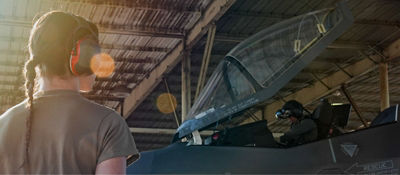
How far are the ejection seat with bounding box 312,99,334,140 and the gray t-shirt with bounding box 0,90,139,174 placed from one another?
5154 mm

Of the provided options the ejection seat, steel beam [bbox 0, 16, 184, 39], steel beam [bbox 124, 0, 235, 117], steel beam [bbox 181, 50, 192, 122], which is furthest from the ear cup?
steel beam [bbox 181, 50, 192, 122]

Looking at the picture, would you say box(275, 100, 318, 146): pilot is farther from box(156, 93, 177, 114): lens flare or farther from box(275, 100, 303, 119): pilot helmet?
box(156, 93, 177, 114): lens flare

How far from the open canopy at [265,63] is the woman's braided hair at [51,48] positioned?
13.5 feet

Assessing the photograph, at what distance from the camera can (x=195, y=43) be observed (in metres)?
15.9

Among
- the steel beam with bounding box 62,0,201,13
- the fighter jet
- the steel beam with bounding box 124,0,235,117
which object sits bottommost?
the fighter jet

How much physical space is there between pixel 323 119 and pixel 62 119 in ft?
17.3

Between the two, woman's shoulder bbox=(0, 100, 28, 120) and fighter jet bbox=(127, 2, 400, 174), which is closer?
woman's shoulder bbox=(0, 100, 28, 120)

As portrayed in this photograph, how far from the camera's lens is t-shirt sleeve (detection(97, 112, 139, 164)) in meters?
1.57

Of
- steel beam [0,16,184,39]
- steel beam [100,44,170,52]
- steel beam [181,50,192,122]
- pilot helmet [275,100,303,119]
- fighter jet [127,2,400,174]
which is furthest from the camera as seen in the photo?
steel beam [100,44,170,52]

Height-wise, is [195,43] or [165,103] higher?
[195,43]

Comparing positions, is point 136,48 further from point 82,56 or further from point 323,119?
point 82,56

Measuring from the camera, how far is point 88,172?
63.1 inches

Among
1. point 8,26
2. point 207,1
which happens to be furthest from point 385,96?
point 8,26

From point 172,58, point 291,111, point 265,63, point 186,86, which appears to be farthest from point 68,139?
point 172,58
